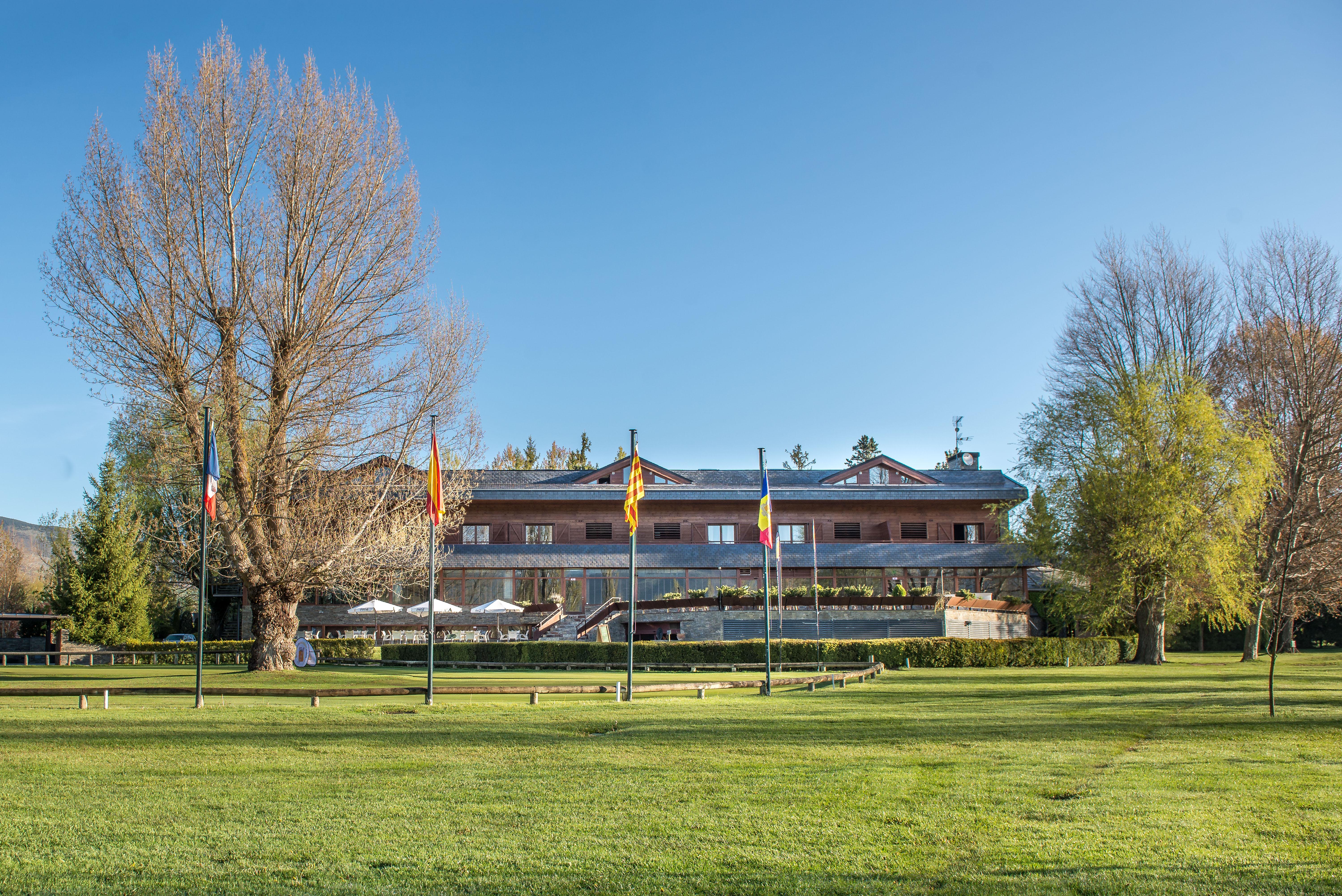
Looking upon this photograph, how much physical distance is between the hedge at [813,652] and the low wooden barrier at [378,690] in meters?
10.6

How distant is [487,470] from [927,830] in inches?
1901

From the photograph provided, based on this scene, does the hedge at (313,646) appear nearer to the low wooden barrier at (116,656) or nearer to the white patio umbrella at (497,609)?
the low wooden barrier at (116,656)

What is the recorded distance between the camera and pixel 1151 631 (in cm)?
3750

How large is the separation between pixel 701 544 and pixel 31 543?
14649 cm

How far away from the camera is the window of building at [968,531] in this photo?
164ft

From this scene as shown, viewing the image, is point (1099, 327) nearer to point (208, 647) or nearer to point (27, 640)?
point (208, 647)

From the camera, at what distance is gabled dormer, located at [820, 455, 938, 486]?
50469 millimetres

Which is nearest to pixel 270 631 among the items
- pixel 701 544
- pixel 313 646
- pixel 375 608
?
pixel 313 646

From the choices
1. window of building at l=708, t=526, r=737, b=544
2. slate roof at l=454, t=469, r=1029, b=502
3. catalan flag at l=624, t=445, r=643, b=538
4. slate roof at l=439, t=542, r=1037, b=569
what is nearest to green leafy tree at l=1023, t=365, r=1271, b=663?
slate roof at l=439, t=542, r=1037, b=569

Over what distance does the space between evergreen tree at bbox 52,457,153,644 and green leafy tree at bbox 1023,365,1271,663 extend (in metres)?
39.2

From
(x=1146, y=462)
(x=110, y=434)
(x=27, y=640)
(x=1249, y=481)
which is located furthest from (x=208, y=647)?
(x=1249, y=481)

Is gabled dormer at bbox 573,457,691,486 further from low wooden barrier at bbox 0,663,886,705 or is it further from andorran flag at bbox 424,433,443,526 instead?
andorran flag at bbox 424,433,443,526

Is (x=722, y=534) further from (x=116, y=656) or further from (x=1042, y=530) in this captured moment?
(x=116, y=656)

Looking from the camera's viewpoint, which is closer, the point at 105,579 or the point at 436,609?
the point at 436,609
